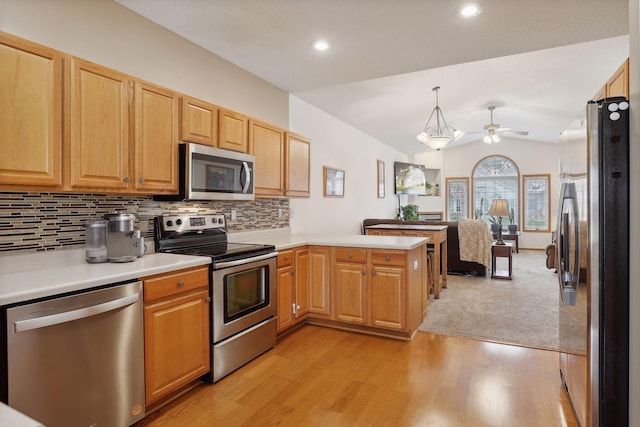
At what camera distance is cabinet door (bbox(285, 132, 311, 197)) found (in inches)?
151

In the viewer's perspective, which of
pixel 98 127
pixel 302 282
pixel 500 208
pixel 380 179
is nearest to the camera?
pixel 98 127

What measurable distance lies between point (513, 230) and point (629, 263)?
781 centimetres

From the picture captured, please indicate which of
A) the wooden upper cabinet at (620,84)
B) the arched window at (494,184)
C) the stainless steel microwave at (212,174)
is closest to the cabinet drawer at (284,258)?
the stainless steel microwave at (212,174)

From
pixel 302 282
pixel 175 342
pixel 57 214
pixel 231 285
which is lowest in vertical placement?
pixel 175 342

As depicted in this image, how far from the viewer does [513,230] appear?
8656mm

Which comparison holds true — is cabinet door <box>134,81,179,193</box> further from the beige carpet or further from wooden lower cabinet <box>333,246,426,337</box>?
the beige carpet

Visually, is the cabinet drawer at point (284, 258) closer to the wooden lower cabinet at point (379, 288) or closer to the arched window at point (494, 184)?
the wooden lower cabinet at point (379, 288)

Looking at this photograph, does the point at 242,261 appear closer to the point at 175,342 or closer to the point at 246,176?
the point at 175,342

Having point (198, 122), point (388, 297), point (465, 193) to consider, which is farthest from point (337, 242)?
point (465, 193)

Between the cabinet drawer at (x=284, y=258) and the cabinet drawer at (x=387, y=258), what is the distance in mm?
750

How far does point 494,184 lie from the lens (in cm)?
1009

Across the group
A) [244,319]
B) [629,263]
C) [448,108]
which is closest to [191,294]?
[244,319]

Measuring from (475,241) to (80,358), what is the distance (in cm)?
536

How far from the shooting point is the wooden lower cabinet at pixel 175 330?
2047mm
